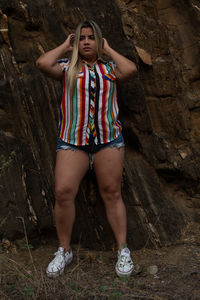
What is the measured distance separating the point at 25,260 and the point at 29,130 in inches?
52.6

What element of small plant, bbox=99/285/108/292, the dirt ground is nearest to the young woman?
the dirt ground

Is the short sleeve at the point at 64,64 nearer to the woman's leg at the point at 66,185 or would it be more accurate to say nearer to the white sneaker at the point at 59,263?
the woman's leg at the point at 66,185

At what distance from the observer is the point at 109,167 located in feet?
11.1

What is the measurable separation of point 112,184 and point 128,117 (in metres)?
1.12

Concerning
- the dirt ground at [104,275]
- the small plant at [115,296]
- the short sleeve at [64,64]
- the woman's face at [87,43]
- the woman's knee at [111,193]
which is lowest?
the dirt ground at [104,275]

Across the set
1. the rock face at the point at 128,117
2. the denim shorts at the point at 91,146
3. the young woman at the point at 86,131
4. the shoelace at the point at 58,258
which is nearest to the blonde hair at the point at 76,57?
the young woman at the point at 86,131

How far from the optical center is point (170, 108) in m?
4.42

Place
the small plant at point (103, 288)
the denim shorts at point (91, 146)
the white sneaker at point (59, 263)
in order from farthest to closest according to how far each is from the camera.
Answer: the denim shorts at point (91, 146)
the white sneaker at point (59, 263)
the small plant at point (103, 288)

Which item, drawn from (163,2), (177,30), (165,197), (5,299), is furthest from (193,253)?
(163,2)

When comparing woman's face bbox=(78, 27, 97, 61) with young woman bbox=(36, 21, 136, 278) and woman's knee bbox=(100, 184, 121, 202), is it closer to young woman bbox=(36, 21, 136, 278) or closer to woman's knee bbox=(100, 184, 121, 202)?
young woman bbox=(36, 21, 136, 278)

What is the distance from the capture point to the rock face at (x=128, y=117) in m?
3.88

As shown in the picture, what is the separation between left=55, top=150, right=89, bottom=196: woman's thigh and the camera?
10.7 ft

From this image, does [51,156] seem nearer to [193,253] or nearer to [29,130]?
[29,130]

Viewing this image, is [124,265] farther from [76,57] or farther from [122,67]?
[76,57]
